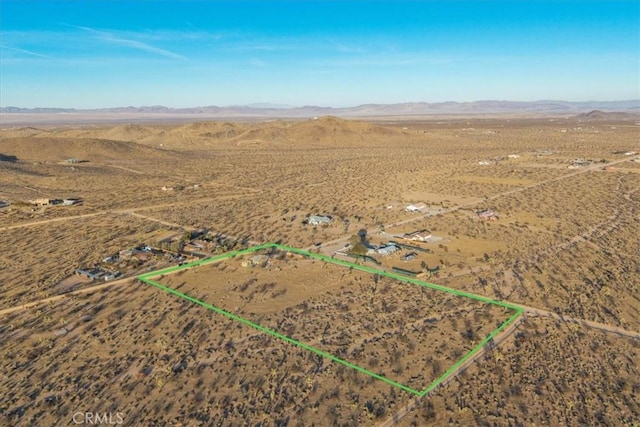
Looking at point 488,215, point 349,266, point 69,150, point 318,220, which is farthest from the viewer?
point 69,150

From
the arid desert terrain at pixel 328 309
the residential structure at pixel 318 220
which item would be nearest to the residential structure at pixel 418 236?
the arid desert terrain at pixel 328 309

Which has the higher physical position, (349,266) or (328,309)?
(349,266)

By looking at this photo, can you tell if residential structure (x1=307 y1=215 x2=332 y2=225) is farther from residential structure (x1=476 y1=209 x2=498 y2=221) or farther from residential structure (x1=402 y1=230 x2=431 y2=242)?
residential structure (x1=476 y1=209 x2=498 y2=221)

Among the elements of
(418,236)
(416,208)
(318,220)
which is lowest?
(416,208)

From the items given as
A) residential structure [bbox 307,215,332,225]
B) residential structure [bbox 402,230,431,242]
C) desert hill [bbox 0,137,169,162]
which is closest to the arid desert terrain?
residential structure [bbox 402,230,431,242]

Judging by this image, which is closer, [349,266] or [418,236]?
[349,266]

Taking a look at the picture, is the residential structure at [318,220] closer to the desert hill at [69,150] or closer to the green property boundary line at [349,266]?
the green property boundary line at [349,266]

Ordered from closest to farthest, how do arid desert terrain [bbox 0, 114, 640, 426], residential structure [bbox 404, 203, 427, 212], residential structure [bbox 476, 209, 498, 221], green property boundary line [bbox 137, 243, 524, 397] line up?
arid desert terrain [bbox 0, 114, 640, 426] → green property boundary line [bbox 137, 243, 524, 397] → residential structure [bbox 476, 209, 498, 221] → residential structure [bbox 404, 203, 427, 212]

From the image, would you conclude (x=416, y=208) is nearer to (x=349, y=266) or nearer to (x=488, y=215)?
(x=488, y=215)

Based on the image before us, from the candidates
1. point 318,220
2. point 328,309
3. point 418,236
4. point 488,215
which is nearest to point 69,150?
point 318,220
